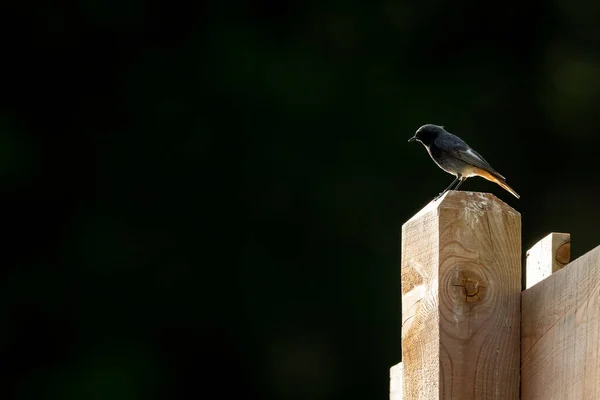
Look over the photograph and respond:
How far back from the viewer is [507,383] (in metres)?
1.31

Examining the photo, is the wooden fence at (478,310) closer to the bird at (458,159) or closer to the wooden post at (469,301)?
the wooden post at (469,301)

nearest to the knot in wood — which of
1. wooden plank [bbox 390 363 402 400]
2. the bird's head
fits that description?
wooden plank [bbox 390 363 402 400]

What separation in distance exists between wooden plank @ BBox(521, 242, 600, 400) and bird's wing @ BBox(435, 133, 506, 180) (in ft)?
7.73

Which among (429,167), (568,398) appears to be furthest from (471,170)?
(429,167)

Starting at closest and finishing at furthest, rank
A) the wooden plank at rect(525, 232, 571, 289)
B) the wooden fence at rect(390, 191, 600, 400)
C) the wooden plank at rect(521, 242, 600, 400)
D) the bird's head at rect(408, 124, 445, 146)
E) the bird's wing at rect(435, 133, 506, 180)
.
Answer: the wooden plank at rect(521, 242, 600, 400)
the wooden fence at rect(390, 191, 600, 400)
the wooden plank at rect(525, 232, 571, 289)
the bird's wing at rect(435, 133, 506, 180)
the bird's head at rect(408, 124, 445, 146)

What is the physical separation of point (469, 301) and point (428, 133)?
2805 mm

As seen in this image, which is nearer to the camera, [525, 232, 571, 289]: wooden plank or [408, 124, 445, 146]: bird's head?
[525, 232, 571, 289]: wooden plank

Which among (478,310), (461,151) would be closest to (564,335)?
(478,310)

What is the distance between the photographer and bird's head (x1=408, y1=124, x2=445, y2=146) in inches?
158

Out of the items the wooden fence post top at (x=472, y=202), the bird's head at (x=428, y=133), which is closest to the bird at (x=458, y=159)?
the bird's head at (x=428, y=133)

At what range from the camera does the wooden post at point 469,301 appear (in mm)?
1309

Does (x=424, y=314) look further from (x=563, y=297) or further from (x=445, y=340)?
(x=563, y=297)

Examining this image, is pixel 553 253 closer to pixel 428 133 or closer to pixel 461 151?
pixel 461 151

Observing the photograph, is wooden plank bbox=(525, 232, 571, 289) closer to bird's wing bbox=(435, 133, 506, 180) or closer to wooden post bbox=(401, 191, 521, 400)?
wooden post bbox=(401, 191, 521, 400)
